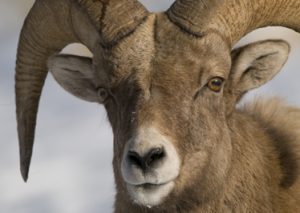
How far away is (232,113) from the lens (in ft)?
35.4

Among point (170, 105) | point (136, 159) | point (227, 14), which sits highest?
point (227, 14)

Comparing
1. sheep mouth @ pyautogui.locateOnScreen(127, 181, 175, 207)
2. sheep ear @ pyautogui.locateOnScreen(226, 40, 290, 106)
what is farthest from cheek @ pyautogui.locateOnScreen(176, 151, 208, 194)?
sheep ear @ pyautogui.locateOnScreen(226, 40, 290, 106)

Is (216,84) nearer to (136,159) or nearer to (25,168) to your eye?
(136,159)

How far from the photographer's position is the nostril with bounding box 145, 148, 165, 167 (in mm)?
8945

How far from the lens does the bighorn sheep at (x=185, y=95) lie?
9.51 metres

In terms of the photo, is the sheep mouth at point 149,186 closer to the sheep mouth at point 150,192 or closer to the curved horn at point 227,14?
the sheep mouth at point 150,192

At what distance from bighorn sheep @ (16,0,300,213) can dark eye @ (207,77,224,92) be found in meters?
0.01

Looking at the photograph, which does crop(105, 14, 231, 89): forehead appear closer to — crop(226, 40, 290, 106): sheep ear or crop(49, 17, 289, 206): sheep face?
crop(49, 17, 289, 206): sheep face

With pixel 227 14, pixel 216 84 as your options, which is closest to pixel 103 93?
pixel 216 84

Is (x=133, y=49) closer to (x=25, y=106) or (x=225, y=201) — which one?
(x=225, y=201)

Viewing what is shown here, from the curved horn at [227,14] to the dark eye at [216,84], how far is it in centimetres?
55

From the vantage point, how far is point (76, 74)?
11891mm

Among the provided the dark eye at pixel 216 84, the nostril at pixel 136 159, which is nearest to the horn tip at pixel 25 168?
the dark eye at pixel 216 84

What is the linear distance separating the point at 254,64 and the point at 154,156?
267 cm
